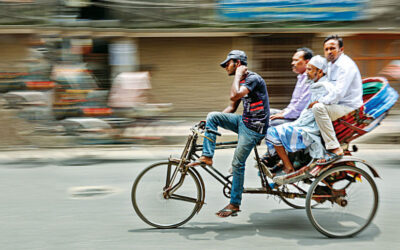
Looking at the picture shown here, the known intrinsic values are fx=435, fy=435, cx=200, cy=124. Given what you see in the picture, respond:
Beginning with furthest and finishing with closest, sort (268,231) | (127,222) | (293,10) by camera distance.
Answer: (293,10) < (127,222) < (268,231)

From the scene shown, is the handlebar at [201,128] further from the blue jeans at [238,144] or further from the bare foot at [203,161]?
the bare foot at [203,161]

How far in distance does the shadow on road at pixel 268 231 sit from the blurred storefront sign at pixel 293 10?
23.1ft

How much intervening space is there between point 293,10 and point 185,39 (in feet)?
9.29

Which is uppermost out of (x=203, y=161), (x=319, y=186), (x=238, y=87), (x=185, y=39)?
(x=185, y=39)

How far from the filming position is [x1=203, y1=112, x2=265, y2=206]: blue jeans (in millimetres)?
4156

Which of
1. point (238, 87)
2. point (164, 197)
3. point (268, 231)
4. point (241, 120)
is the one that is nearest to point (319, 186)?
point (268, 231)

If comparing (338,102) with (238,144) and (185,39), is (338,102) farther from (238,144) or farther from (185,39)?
(185,39)

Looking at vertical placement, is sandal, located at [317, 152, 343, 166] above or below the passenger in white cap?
below

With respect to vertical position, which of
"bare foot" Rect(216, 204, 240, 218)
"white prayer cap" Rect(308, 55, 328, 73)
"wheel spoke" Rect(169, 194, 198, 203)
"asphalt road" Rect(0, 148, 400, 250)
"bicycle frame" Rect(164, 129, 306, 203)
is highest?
"white prayer cap" Rect(308, 55, 328, 73)

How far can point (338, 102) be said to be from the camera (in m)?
4.07

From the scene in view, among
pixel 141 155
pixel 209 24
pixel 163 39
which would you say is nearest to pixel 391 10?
pixel 209 24

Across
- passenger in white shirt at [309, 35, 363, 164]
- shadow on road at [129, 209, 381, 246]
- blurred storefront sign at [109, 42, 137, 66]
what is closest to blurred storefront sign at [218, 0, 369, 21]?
blurred storefront sign at [109, 42, 137, 66]

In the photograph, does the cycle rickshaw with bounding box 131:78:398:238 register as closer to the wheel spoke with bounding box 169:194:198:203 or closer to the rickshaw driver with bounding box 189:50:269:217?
the wheel spoke with bounding box 169:194:198:203

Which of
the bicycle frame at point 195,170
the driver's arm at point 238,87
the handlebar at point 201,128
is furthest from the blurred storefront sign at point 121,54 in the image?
the driver's arm at point 238,87
